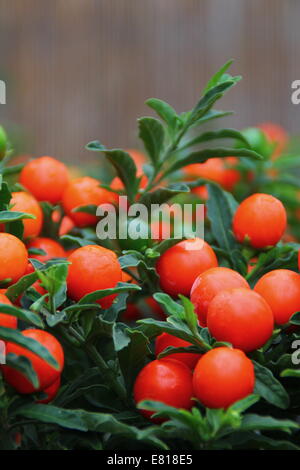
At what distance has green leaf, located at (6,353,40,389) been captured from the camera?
522 mm

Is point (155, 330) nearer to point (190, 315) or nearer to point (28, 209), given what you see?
point (190, 315)

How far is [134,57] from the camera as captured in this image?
3.36 meters

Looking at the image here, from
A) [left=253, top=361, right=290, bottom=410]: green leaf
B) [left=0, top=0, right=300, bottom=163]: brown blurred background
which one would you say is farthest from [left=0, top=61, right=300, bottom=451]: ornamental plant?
[left=0, top=0, right=300, bottom=163]: brown blurred background

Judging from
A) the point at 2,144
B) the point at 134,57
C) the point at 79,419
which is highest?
the point at 134,57

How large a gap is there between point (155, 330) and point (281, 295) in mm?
121

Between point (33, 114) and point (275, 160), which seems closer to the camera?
point (275, 160)

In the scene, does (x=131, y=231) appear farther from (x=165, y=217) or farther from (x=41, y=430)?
(x=41, y=430)

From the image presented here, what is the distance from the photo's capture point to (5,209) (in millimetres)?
668

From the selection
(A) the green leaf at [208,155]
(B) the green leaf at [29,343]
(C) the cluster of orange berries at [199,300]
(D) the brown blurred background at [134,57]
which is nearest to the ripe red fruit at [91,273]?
(C) the cluster of orange berries at [199,300]

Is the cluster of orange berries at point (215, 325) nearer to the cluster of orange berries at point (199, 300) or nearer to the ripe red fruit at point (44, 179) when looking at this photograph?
the cluster of orange berries at point (199, 300)

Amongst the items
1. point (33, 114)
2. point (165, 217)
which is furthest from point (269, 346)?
point (33, 114)

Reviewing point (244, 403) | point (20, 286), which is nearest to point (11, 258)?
point (20, 286)

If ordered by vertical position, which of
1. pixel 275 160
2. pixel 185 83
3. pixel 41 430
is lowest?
pixel 41 430

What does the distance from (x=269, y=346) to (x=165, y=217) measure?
0.21 metres
